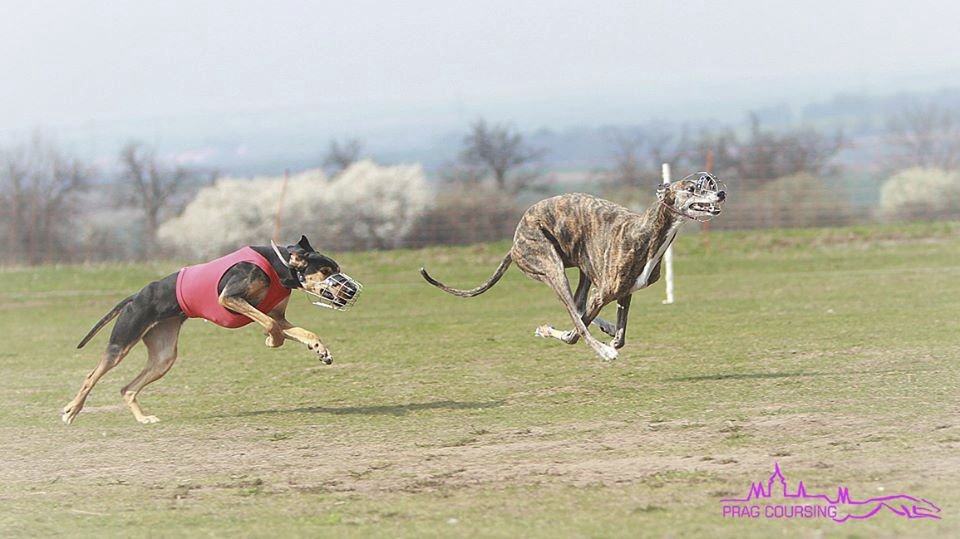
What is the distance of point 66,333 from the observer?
892 inches

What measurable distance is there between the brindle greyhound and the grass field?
76 cm

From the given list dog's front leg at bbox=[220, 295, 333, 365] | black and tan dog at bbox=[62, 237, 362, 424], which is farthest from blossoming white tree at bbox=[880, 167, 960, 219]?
dog's front leg at bbox=[220, 295, 333, 365]

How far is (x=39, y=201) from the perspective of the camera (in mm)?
42875

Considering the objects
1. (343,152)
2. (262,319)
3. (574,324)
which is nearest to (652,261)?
(574,324)

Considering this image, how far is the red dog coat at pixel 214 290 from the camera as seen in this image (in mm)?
11938

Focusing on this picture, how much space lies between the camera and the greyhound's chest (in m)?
12.3

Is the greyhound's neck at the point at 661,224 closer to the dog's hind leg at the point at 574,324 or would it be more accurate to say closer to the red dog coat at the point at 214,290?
the dog's hind leg at the point at 574,324

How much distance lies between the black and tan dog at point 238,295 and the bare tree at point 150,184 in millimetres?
29981

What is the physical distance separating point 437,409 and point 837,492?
507 cm

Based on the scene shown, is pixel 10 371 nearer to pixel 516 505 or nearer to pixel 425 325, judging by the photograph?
pixel 425 325

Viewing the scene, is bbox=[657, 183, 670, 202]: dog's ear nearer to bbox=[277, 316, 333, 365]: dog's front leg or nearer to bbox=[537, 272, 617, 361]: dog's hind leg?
bbox=[537, 272, 617, 361]: dog's hind leg

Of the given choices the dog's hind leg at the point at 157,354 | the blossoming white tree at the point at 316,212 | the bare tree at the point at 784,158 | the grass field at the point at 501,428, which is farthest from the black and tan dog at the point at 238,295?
the bare tree at the point at 784,158

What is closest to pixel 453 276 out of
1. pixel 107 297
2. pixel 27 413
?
pixel 107 297

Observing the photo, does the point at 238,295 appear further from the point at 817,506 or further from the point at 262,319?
the point at 817,506
